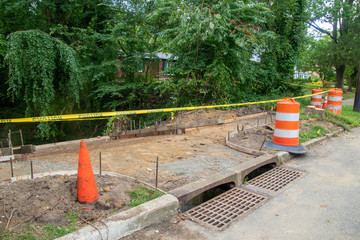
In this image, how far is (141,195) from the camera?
3.49 meters

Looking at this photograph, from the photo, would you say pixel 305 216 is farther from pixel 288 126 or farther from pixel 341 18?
pixel 341 18

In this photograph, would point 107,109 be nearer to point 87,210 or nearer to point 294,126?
point 294,126

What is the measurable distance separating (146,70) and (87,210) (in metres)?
13.2

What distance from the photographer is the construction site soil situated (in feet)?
9.76

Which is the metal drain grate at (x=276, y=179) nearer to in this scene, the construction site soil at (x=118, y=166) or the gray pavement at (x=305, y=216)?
the gray pavement at (x=305, y=216)

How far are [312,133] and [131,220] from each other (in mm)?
6697

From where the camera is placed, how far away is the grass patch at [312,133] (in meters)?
7.31

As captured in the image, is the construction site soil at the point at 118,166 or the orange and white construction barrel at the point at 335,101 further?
the orange and white construction barrel at the point at 335,101

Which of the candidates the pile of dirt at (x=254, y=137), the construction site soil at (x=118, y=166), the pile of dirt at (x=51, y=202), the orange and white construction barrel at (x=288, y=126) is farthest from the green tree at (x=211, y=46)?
the pile of dirt at (x=51, y=202)

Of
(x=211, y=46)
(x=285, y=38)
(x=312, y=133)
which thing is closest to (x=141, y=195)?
(x=312, y=133)

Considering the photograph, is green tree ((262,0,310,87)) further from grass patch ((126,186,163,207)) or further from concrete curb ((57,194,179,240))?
concrete curb ((57,194,179,240))

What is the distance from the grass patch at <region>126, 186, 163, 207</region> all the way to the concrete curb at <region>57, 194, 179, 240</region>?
0.09m

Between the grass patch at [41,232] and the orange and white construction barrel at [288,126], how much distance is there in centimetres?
498

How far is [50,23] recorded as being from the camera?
13.7 meters
